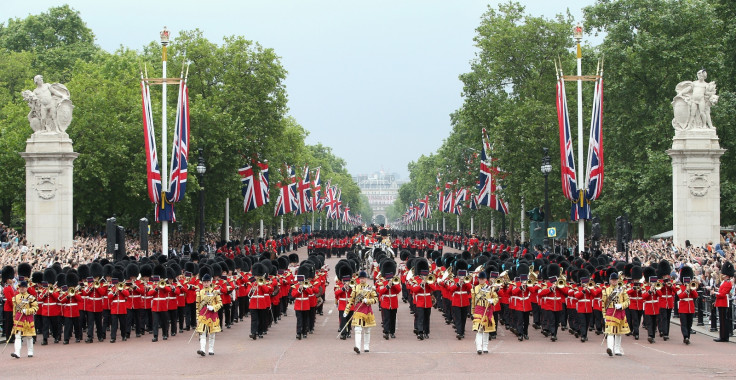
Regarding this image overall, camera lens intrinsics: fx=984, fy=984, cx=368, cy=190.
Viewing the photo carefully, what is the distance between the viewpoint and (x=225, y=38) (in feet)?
175

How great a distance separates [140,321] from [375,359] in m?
6.32

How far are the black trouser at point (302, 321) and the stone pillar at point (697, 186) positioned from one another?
16025mm

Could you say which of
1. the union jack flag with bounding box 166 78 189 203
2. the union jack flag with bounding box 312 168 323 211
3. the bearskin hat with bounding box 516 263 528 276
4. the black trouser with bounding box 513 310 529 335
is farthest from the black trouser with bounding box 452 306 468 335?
the union jack flag with bounding box 312 168 323 211

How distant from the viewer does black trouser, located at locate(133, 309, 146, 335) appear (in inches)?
800

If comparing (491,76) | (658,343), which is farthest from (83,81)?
→ (658,343)

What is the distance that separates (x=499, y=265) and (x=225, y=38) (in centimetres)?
3270

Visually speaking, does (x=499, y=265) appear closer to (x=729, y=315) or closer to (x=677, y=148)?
(x=729, y=315)

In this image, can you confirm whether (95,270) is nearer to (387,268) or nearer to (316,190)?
(387,268)

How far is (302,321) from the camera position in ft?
64.6

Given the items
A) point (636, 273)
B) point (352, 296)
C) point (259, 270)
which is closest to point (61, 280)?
point (259, 270)

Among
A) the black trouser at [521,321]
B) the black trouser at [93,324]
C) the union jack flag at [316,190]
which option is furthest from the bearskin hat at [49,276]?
the union jack flag at [316,190]

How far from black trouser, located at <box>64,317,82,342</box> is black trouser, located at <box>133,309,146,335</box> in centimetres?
115

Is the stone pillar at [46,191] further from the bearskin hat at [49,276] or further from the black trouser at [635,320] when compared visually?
the black trouser at [635,320]

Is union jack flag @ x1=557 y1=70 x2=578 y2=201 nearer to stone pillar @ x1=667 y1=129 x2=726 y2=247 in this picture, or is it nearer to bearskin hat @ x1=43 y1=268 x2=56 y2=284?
stone pillar @ x1=667 y1=129 x2=726 y2=247
